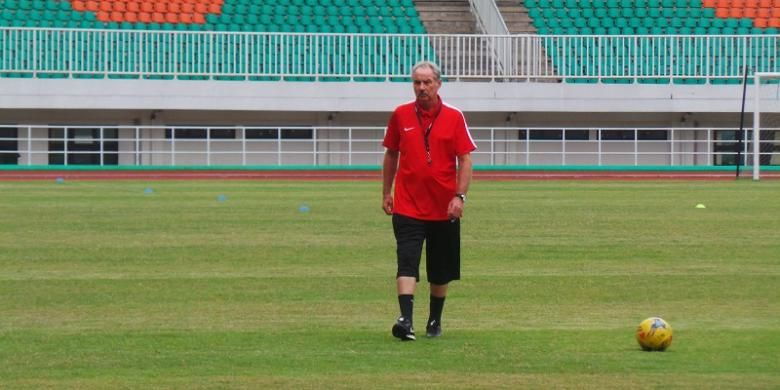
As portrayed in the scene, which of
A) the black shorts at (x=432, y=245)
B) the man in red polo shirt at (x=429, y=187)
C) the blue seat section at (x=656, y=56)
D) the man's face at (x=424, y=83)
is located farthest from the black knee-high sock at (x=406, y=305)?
the blue seat section at (x=656, y=56)

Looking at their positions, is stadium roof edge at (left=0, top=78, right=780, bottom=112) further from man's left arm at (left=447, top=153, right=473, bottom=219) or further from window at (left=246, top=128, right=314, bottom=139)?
man's left arm at (left=447, top=153, right=473, bottom=219)

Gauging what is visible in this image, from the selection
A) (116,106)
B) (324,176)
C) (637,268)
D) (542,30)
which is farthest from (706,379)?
(542,30)

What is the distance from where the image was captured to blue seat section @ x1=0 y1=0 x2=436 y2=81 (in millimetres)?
40656

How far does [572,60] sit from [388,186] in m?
33.2

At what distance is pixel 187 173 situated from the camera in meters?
37.9

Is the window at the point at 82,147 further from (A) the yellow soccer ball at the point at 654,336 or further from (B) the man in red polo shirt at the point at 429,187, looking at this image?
(A) the yellow soccer ball at the point at 654,336

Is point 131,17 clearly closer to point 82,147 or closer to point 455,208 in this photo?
point 82,147

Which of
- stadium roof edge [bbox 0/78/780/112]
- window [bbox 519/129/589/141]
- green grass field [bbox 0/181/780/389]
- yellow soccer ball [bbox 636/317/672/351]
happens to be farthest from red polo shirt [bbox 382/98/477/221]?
window [bbox 519/129/589/141]

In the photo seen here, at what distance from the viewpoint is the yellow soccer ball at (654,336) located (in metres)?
9.18

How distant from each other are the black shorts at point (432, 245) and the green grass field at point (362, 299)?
426 millimetres

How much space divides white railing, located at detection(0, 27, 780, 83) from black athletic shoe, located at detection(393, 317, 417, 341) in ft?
101

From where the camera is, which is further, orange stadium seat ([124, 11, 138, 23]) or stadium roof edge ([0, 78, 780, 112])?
orange stadium seat ([124, 11, 138, 23])

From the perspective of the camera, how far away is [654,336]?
9164 millimetres

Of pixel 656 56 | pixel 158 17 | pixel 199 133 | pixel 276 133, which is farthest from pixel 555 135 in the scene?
pixel 158 17
